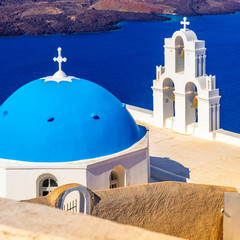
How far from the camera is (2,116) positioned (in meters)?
16.1

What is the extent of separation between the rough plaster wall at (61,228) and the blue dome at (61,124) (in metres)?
9.52

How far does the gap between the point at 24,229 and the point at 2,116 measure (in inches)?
432

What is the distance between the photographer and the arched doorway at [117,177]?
15.9 m

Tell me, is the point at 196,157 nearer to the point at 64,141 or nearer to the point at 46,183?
the point at 64,141

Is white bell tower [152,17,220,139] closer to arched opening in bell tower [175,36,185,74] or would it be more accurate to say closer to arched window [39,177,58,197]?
arched opening in bell tower [175,36,185,74]

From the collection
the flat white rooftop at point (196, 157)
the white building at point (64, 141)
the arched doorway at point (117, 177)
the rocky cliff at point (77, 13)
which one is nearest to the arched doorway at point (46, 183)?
the white building at point (64, 141)

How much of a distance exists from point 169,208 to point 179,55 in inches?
422

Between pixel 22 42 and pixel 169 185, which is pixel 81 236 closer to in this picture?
pixel 169 185

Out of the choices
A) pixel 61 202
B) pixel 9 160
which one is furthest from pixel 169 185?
pixel 9 160

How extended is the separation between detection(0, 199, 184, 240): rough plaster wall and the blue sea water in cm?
3310

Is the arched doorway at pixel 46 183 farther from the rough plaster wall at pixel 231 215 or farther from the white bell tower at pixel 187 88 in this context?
the white bell tower at pixel 187 88

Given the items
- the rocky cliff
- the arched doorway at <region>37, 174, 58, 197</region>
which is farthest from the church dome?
the rocky cliff

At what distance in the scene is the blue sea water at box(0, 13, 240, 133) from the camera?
50594mm

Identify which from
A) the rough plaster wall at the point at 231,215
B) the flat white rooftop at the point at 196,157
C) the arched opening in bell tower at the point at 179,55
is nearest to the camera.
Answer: the rough plaster wall at the point at 231,215
